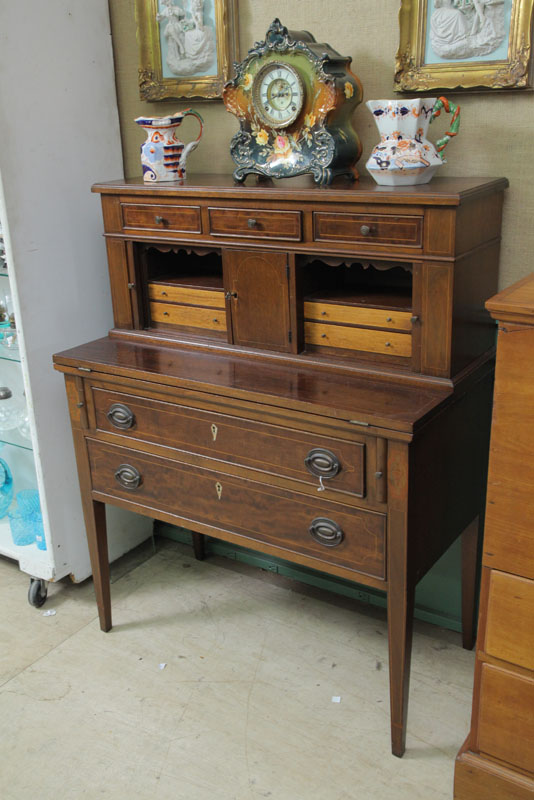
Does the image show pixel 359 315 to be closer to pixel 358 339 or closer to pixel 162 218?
pixel 358 339

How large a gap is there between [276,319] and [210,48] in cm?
101

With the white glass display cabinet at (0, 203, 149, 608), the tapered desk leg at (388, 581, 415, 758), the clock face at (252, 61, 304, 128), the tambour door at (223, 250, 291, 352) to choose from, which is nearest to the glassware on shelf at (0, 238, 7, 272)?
the white glass display cabinet at (0, 203, 149, 608)

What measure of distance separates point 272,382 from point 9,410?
1.40 metres

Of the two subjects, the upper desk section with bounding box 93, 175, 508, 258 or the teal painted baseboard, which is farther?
the teal painted baseboard

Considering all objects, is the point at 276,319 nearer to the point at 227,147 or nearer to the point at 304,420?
the point at 304,420

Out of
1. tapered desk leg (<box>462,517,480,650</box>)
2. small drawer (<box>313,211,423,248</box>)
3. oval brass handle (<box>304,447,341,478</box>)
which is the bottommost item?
tapered desk leg (<box>462,517,480,650</box>)

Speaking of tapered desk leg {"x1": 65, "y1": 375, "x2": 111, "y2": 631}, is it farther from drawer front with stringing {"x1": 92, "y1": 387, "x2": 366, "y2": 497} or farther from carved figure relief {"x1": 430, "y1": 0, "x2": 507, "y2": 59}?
carved figure relief {"x1": 430, "y1": 0, "x2": 507, "y2": 59}

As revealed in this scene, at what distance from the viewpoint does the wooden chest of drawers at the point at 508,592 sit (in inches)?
62.8

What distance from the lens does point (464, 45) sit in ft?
6.95

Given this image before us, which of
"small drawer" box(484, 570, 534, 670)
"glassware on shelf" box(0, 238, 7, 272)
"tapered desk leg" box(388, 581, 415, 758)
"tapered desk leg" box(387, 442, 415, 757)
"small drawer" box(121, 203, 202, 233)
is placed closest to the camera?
"small drawer" box(484, 570, 534, 670)

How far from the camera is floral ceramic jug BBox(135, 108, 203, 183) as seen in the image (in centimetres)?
244

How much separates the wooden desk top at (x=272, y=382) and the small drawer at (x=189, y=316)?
Answer: 0.33 ft

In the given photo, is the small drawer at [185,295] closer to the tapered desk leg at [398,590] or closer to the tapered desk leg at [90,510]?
the tapered desk leg at [90,510]

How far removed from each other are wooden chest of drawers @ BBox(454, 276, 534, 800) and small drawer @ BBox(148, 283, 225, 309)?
97 cm
